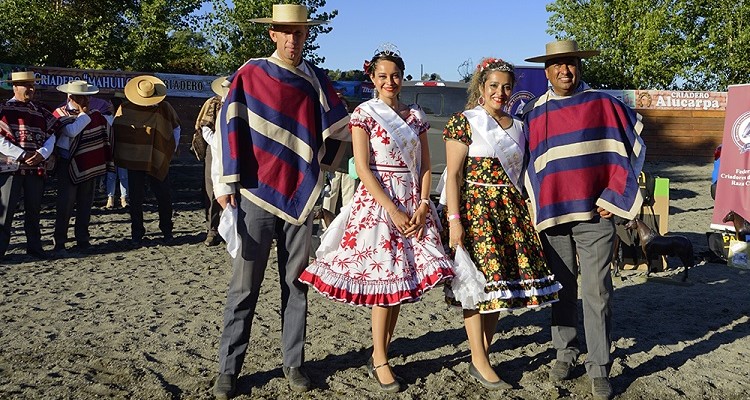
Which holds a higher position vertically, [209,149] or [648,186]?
[209,149]

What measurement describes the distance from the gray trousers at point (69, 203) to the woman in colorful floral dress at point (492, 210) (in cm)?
536

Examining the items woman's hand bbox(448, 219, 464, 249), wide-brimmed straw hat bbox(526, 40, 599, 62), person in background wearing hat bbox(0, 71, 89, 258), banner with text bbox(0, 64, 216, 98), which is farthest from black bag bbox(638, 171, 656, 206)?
banner with text bbox(0, 64, 216, 98)

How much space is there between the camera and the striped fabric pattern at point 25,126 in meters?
7.51

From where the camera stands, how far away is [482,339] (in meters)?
4.31

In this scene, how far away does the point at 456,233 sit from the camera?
415cm

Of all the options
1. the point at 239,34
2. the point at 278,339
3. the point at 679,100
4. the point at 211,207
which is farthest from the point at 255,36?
the point at 278,339

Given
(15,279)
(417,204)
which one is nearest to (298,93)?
(417,204)

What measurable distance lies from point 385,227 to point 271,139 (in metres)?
0.75

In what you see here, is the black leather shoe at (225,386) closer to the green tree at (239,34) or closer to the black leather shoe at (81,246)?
the black leather shoe at (81,246)

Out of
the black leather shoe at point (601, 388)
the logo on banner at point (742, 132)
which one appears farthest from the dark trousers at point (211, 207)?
the logo on banner at point (742, 132)

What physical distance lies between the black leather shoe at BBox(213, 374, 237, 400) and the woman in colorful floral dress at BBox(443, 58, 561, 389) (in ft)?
4.09

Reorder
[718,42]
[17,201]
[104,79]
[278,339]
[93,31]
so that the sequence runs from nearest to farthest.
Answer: [278,339] < [17,201] < [104,79] < [93,31] < [718,42]

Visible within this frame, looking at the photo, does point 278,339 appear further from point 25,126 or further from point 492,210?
point 25,126

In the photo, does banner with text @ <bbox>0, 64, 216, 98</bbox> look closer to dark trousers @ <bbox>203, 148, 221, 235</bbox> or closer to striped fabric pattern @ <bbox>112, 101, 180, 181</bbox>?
striped fabric pattern @ <bbox>112, 101, 180, 181</bbox>
